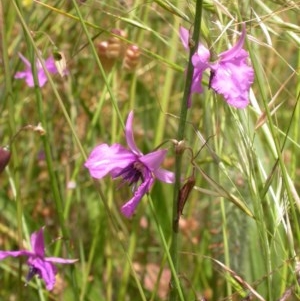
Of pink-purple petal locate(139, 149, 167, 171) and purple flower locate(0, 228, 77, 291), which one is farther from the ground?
pink-purple petal locate(139, 149, 167, 171)

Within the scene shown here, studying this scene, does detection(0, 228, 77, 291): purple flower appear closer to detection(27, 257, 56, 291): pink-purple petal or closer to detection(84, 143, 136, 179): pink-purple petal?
detection(27, 257, 56, 291): pink-purple petal

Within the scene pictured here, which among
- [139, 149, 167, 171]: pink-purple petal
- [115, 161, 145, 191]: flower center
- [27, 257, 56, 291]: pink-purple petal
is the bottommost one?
[27, 257, 56, 291]: pink-purple petal

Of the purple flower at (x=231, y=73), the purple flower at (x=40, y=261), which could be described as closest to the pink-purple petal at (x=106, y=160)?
the purple flower at (x=231, y=73)

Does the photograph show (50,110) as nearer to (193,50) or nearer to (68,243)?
(68,243)

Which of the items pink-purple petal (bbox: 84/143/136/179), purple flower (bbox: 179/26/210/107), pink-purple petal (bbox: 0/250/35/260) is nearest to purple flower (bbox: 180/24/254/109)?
purple flower (bbox: 179/26/210/107)

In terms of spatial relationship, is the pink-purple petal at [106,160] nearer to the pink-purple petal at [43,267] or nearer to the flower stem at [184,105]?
the flower stem at [184,105]
